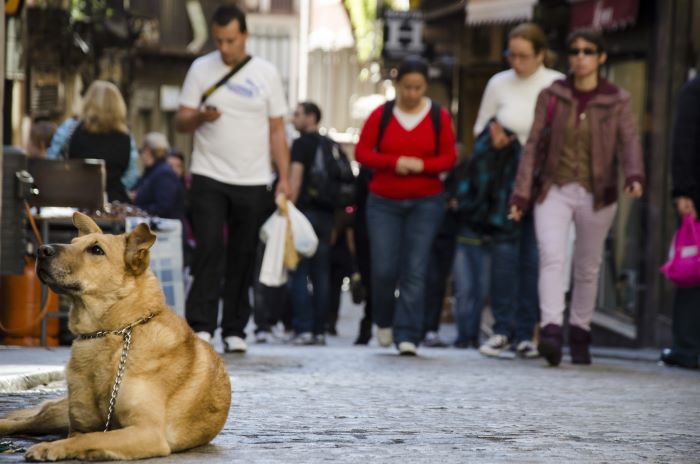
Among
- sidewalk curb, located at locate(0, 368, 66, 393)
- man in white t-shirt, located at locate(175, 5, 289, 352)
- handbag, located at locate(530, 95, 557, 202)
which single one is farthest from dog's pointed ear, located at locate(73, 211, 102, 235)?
handbag, located at locate(530, 95, 557, 202)

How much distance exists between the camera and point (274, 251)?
41.1 feet

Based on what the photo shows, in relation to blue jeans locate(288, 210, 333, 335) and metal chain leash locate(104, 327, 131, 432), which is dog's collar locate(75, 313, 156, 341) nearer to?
metal chain leash locate(104, 327, 131, 432)

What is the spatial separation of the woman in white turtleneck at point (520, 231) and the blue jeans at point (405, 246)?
2.43 ft

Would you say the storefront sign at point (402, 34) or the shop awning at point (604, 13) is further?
the storefront sign at point (402, 34)

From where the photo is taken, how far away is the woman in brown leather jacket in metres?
11.3

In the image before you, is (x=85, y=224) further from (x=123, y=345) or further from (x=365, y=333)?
(x=365, y=333)

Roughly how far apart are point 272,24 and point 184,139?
42.7 ft

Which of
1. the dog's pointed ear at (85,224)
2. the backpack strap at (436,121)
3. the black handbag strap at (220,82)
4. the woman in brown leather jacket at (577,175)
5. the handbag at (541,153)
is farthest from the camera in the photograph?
the backpack strap at (436,121)

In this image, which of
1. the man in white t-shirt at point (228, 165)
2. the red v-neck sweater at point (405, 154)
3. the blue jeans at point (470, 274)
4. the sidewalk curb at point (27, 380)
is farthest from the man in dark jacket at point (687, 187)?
the sidewalk curb at point (27, 380)

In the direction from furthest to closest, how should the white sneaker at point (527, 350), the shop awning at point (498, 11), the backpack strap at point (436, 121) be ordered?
the shop awning at point (498, 11) → the white sneaker at point (527, 350) → the backpack strap at point (436, 121)

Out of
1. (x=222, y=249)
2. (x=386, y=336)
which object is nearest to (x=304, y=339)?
(x=386, y=336)

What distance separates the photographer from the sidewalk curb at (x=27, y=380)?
28.0ft

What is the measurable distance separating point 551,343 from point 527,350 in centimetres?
126

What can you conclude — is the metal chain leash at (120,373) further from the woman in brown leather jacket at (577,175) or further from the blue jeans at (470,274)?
the blue jeans at (470,274)
